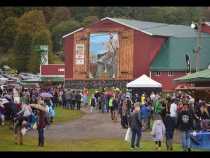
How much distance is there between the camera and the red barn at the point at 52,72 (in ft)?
198

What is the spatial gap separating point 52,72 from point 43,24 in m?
20.7

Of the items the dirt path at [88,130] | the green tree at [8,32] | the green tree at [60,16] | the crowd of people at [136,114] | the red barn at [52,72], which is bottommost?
the dirt path at [88,130]

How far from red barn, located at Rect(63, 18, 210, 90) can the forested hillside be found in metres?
15.4

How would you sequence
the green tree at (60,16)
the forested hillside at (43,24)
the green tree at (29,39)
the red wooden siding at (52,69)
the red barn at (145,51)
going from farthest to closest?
the green tree at (60,16)
the forested hillside at (43,24)
the green tree at (29,39)
the red wooden siding at (52,69)
the red barn at (145,51)

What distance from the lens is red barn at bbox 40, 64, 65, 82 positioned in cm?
6022

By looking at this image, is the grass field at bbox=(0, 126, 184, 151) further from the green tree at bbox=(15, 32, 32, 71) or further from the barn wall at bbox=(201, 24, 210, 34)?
the green tree at bbox=(15, 32, 32, 71)

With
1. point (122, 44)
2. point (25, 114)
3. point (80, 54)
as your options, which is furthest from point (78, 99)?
point (80, 54)

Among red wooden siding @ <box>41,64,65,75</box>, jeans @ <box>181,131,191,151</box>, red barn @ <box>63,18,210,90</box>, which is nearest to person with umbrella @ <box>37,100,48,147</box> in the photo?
jeans @ <box>181,131,191,151</box>

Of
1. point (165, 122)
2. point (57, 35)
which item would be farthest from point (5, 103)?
point (57, 35)

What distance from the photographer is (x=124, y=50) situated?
183 ft

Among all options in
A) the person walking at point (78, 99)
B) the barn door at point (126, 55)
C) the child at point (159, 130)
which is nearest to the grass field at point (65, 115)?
the person walking at point (78, 99)

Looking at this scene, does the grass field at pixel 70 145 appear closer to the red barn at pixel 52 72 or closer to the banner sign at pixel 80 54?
the banner sign at pixel 80 54

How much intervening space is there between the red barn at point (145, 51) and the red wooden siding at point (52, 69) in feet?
12.7

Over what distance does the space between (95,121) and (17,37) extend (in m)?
45.6
